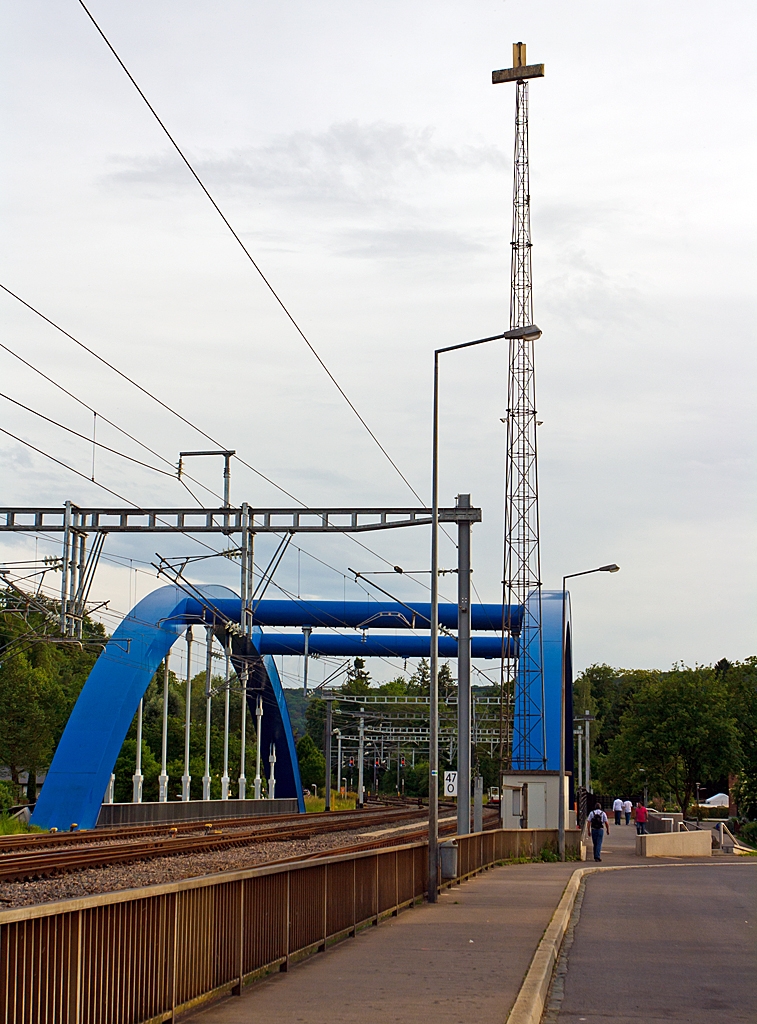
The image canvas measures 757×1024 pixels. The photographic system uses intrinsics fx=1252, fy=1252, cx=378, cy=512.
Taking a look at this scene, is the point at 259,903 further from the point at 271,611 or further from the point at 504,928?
the point at 271,611

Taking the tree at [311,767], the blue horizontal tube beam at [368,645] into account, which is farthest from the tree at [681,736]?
the tree at [311,767]

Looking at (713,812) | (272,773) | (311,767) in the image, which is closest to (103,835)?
(272,773)

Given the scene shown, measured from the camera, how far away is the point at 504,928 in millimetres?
15852

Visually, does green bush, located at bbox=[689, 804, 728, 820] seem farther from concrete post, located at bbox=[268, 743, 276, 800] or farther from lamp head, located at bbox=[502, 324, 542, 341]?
lamp head, located at bbox=[502, 324, 542, 341]

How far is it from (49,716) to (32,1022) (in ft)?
278

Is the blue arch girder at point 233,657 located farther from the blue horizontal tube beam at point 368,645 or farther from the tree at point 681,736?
the tree at point 681,736

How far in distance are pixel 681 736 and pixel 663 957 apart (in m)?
58.4

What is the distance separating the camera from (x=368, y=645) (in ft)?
210

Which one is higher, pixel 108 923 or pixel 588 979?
pixel 108 923

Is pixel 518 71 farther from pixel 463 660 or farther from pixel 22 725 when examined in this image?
pixel 22 725

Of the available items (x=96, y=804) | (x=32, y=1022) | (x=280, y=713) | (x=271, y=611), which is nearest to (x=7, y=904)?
(x=32, y=1022)

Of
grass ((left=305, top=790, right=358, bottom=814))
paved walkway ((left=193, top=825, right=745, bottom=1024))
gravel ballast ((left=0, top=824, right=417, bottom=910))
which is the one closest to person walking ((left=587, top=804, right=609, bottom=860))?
gravel ballast ((left=0, top=824, right=417, bottom=910))

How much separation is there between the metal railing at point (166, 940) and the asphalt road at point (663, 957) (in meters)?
2.62

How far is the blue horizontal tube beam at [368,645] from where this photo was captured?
6291 cm
